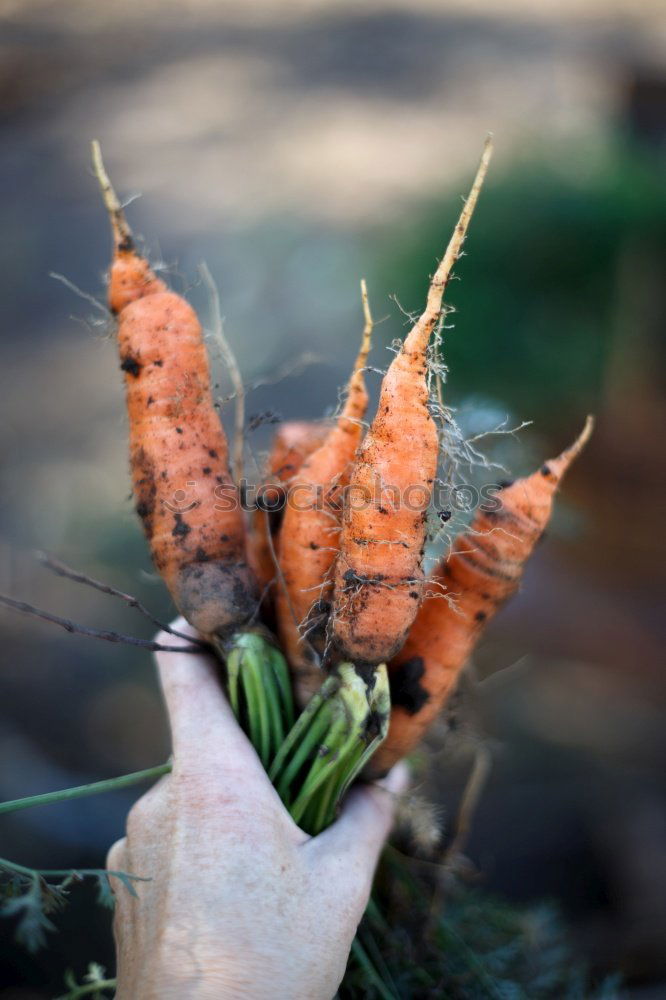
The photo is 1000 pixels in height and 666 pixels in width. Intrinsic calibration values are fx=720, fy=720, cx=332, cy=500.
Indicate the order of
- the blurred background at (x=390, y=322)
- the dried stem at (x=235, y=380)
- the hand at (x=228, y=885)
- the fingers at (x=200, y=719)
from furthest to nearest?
the blurred background at (x=390, y=322) → the dried stem at (x=235, y=380) → the fingers at (x=200, y=719) → the hand at (x=228, y=885)

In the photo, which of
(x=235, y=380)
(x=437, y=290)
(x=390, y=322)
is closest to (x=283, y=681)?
(x=235, y=380)

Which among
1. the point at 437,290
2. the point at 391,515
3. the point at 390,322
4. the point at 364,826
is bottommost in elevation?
the point at 390,322

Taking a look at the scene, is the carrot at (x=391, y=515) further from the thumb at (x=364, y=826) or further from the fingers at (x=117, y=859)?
the fingers at (x=117, y=859)

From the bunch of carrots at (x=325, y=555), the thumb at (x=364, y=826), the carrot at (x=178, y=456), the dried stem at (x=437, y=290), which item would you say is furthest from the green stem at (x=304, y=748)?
the dried stem at (x=437, y=290)

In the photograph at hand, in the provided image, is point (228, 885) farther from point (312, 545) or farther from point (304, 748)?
point (312, 545)

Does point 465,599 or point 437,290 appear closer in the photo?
point 437,290

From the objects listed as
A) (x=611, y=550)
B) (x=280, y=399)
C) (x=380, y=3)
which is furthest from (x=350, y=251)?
(x=380, y=3)

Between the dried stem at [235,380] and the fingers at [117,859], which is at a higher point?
the dried stem at [235,380]

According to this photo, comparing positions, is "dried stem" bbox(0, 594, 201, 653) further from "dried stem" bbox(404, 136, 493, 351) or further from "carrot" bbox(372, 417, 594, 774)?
"dried stem" bbox(404, 136, 493, 351)
